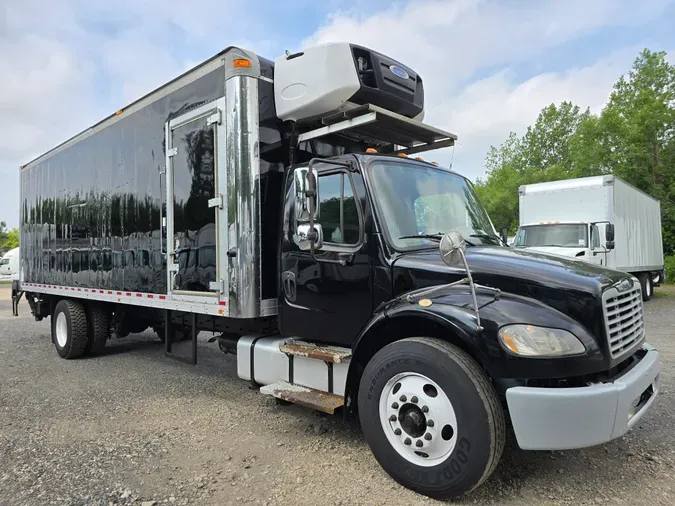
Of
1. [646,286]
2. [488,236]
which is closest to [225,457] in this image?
[488,236]

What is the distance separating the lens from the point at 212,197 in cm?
480

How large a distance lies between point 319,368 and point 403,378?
3.51ft

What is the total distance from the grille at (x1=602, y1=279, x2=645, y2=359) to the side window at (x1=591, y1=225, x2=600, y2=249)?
896 cm

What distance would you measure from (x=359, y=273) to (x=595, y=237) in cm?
998

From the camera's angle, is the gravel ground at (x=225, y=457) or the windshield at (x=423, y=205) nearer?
the gravel ground at (x=225, y=457)

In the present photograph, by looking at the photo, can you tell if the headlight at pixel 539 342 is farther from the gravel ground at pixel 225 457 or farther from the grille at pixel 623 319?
the gravel ground at pixel 225 457

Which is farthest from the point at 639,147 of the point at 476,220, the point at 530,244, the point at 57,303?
the point at 57,303

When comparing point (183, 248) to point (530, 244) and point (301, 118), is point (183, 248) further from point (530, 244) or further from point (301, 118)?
point (530, 244)

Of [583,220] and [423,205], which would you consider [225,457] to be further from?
[583,220]

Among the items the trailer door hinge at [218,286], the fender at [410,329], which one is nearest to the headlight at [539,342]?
the fender at [410,329]

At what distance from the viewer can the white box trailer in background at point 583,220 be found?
11.9 meters

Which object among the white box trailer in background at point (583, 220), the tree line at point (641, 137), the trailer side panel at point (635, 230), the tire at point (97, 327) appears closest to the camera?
the tire at point (97, 327)

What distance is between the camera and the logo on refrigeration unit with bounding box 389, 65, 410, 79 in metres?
4.54

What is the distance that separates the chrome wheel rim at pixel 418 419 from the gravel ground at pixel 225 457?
28 centimetres
